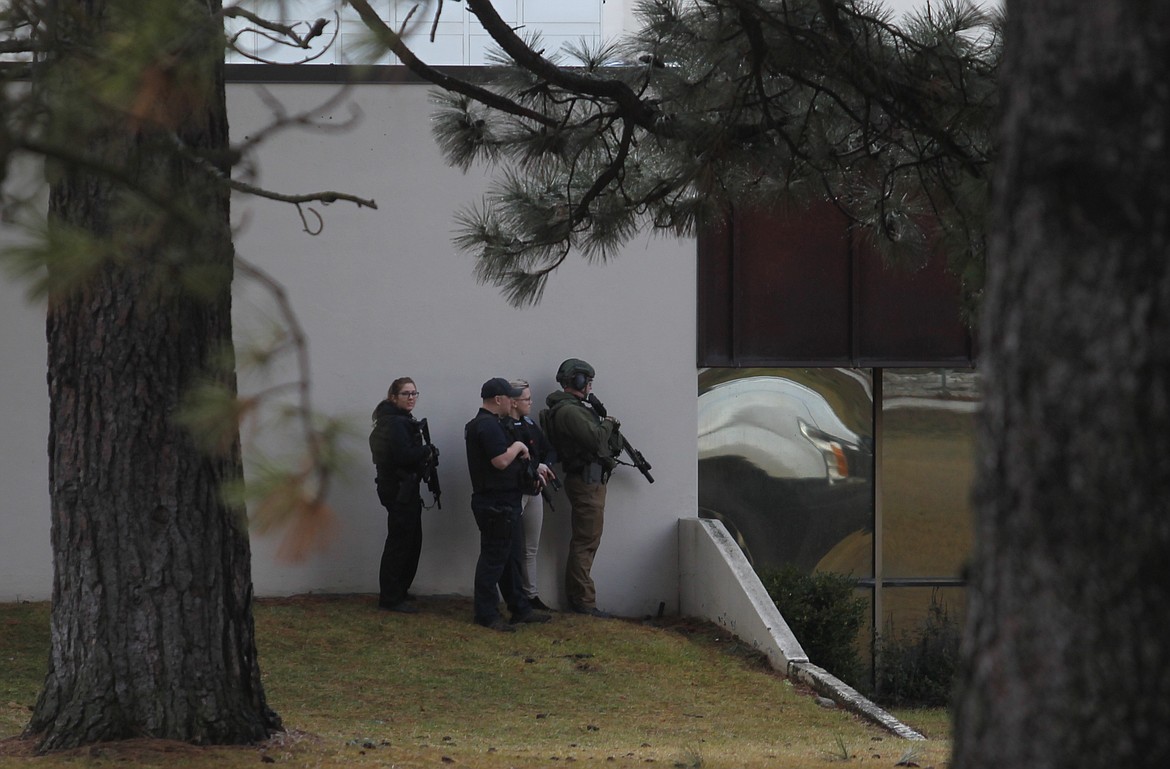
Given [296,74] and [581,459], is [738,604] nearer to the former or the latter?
[581,459]

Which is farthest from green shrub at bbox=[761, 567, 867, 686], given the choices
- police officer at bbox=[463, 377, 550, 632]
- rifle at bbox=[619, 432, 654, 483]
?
police officer at bbox=[463, 377, 550, 632]

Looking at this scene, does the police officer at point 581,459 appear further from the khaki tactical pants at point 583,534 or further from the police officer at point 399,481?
the police officer at point 399,481

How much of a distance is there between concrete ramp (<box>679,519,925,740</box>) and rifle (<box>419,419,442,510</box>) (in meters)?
2.38

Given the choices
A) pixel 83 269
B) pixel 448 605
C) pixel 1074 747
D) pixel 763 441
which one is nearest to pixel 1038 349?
pixel 1074 747

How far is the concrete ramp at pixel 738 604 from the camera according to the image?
956cm

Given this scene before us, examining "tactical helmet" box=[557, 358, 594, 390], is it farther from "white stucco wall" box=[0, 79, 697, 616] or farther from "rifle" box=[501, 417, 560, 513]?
"rifle" box=[501, 417, 560, 513]

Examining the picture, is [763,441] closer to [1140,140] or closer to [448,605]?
[448,605]

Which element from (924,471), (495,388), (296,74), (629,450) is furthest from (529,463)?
(924,471)

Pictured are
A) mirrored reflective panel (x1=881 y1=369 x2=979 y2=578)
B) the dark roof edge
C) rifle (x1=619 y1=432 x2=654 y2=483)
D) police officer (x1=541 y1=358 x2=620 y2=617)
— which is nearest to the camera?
police officer (x1=541 y1=358 x2=620 y2=617)

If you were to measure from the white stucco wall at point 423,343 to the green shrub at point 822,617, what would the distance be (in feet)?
4.27

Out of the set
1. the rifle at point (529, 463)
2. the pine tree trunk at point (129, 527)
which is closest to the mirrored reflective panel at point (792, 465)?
the rifle at point (529, 463)

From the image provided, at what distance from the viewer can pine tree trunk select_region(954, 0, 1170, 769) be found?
2.17 metres

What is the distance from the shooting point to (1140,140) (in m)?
2.16

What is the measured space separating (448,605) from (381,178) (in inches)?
153
